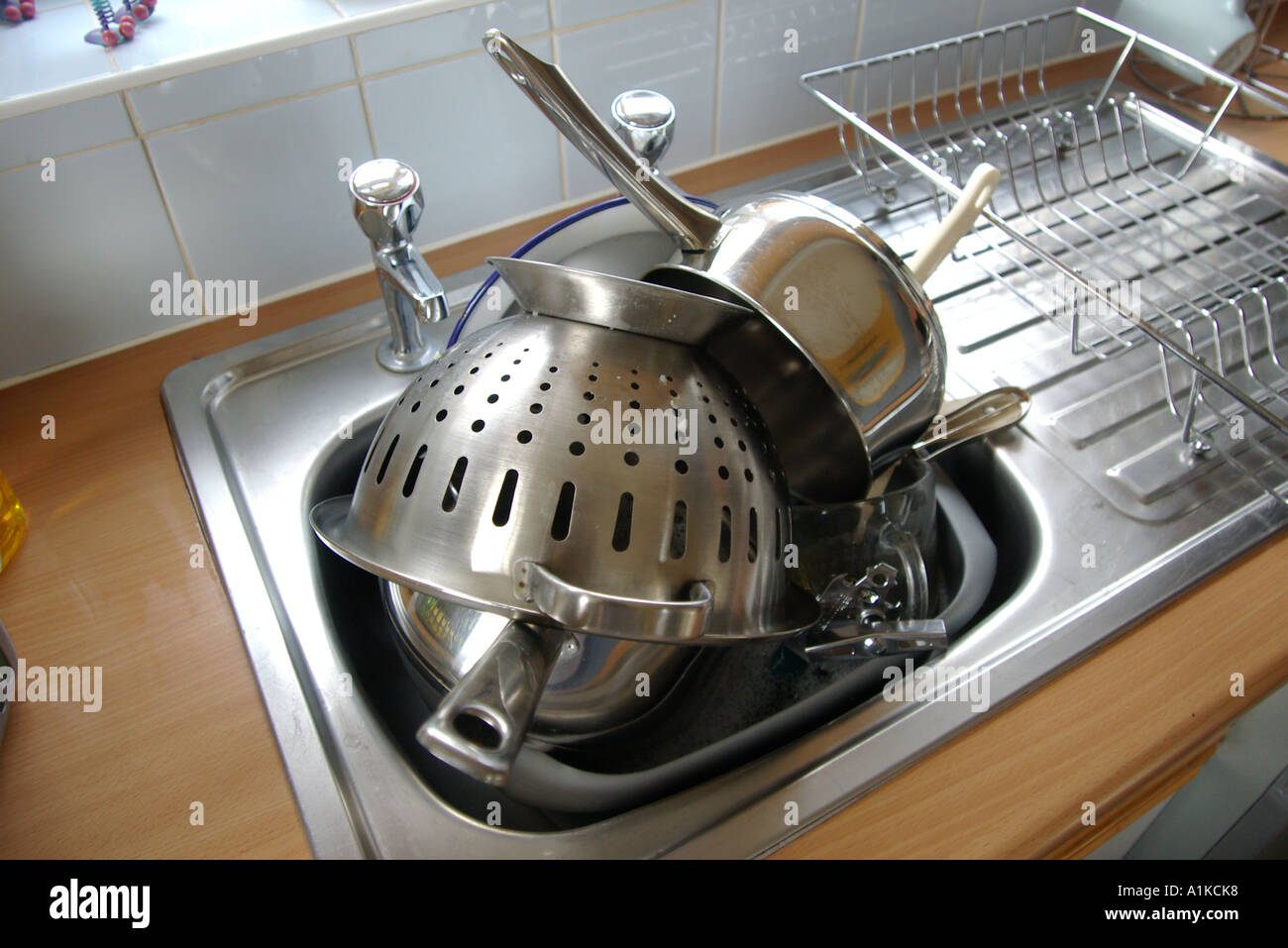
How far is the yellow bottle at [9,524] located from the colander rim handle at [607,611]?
16.3 inches

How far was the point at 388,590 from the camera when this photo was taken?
542 mm

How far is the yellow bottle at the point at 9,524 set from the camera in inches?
23.8

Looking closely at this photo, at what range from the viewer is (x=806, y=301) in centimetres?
49

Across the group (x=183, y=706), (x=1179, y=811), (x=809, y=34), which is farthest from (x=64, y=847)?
(x=809, y=34)

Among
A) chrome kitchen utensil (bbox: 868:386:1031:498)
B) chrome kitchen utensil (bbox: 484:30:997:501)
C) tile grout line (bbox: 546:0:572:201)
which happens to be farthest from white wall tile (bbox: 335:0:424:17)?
chrome kitchen utensil (bbox: 868:386:1031:498)

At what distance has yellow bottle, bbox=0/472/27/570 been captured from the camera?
1.98 feet

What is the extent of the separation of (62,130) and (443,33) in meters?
0.29

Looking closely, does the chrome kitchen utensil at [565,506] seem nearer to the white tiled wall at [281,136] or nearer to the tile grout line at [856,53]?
the white tiled wall at [281,136]

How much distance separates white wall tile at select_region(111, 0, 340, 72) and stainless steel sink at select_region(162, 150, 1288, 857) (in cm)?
21

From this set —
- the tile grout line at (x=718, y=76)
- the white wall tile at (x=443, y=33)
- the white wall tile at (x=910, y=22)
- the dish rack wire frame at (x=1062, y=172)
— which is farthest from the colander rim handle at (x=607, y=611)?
the white wall tile at (x=910, y=22)

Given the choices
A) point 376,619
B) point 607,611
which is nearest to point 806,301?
point 607,611

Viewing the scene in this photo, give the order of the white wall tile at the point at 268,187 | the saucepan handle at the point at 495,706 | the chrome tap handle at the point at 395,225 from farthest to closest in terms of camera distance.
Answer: the white wall tile at the point at 268,187 → the chrome tap handle at the point at 395,225 → the saucepan handle at the point at 495,706

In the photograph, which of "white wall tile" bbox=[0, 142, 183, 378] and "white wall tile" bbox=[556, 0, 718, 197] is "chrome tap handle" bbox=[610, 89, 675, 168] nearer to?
"white wall tile" bbox=[556, 0, 718, 197]

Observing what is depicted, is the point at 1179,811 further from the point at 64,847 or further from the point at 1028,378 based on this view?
the point at 64,847
